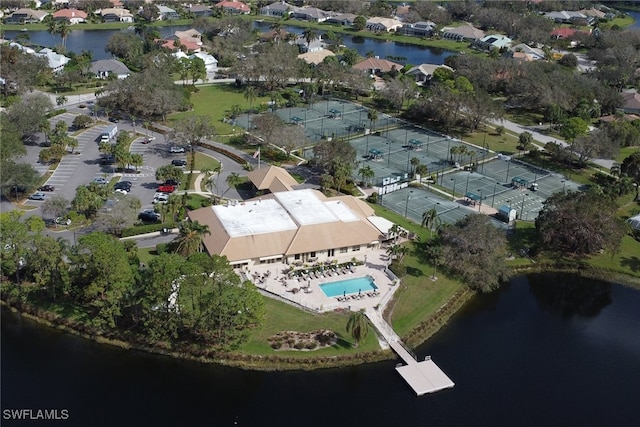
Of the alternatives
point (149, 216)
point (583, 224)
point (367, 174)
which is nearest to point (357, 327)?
point (583, 224)

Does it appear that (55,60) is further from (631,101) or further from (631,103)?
(631,101)

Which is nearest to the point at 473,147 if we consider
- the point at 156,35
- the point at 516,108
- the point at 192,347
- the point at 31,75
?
the point at 516,108

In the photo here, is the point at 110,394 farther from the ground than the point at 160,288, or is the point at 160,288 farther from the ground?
the point at 160,288

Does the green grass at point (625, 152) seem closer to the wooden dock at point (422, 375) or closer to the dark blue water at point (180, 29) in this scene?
the wooden dock at point (422, 375)

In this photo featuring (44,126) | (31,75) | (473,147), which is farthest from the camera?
(31,75)

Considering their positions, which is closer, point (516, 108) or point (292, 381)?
point (292, 381)

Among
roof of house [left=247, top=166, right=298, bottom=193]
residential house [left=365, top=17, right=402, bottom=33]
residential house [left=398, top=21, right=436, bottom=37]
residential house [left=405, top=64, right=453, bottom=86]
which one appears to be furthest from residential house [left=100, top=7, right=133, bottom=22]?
roof of house [left=247, top=166, right=298, bottom=193]

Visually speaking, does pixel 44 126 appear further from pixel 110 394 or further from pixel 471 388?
pixel 471 388

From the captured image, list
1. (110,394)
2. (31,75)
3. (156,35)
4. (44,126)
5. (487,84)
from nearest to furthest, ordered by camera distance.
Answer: (110,394) → (44,126) → (31,75) → (487,84) → (156,35)
